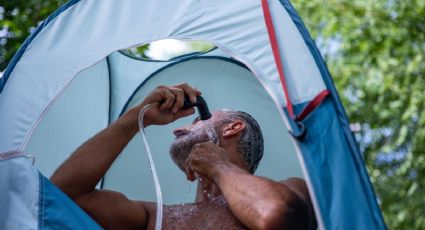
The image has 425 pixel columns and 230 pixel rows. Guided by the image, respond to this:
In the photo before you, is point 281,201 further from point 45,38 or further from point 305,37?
point 45,38

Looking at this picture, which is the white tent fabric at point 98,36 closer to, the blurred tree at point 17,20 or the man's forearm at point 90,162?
the man's forearm at point 90,162

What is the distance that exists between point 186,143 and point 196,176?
0.12 metres

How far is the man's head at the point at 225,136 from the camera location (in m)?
2.76

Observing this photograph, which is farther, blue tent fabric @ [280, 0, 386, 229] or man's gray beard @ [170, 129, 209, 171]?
man's gray beard @ [170, 129, 209, 171]

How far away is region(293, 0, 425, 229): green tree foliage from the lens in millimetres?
5578

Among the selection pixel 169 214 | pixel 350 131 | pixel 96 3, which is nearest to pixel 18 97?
pixel 96 3

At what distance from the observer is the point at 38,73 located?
2.57 meters

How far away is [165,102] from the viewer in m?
2.69

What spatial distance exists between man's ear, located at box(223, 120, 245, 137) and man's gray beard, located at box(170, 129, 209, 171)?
0.23 feet

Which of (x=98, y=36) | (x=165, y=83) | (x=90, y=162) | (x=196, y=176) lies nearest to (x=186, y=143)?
(x=196, y=176)

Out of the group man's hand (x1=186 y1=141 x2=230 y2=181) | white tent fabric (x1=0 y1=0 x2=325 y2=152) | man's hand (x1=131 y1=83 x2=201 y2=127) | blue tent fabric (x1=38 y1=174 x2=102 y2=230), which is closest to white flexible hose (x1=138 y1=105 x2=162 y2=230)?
man's hand (x1=131 y1=83 x2=201 y2=127)

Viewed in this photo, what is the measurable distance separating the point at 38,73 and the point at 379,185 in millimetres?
4116

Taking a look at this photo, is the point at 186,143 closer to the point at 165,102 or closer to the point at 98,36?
the point at 165,102

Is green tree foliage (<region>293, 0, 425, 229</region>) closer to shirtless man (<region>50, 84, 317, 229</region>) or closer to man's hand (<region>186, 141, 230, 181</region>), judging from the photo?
shirtless man (<region>50, 84, 317, 229</region>)
